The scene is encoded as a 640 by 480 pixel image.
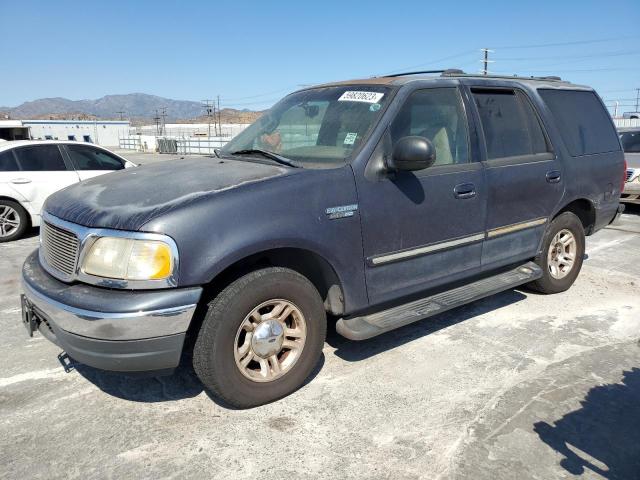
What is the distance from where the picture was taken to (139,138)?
186ft

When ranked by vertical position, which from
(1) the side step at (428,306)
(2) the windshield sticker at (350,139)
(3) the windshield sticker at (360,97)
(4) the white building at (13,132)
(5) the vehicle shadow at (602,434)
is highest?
(4) the white building at (13,132)

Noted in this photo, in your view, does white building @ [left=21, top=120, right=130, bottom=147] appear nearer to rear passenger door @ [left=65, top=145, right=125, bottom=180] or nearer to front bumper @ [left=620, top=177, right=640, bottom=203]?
rear passenger door @ [left=65, top=145, right=125, bottom=180]

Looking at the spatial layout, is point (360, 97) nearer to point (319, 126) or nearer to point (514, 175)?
point (319, 126)

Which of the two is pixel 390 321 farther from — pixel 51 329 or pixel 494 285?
pixel 51 329

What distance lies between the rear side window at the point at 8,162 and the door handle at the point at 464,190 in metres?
6.95

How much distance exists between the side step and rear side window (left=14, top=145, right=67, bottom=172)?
6.62 m

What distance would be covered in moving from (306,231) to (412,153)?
0.85 m

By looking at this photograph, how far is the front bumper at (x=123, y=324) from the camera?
8.15 feet

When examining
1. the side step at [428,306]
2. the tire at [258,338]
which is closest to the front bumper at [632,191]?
the side step at [428,306]

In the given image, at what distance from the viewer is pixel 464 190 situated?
375cm

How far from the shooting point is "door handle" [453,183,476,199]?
3701 millimetres

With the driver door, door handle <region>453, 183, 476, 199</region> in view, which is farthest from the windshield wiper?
door handle <region>453, 183, 476, 199</region>

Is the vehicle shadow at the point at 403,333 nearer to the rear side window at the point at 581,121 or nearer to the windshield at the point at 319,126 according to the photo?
the windshield at the point at 319,126

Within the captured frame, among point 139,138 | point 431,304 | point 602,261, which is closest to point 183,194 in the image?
point 431,304
